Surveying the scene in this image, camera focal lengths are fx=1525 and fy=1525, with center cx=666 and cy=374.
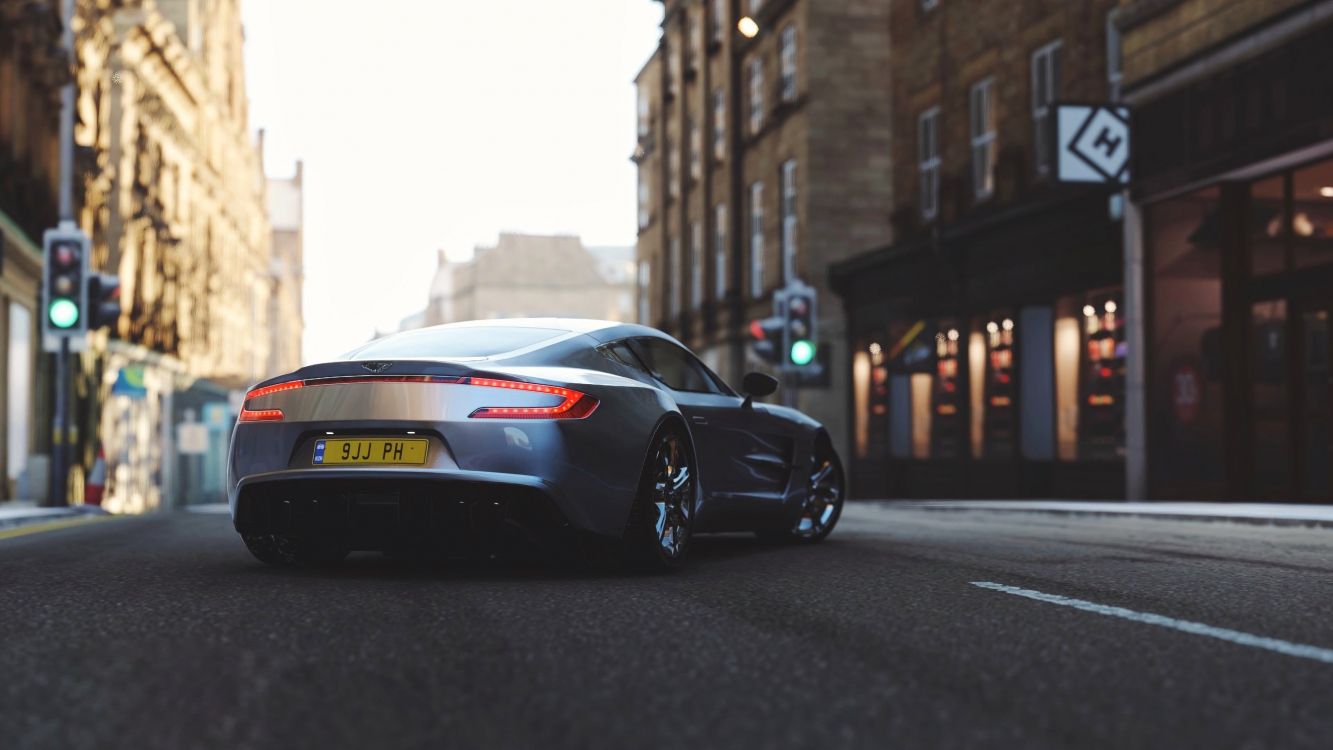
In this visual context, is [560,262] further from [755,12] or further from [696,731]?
[696,731]

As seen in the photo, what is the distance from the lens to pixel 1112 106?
18.8 meters

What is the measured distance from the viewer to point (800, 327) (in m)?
21.9

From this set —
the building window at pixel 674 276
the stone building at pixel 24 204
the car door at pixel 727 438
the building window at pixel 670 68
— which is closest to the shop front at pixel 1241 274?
the car door at pixel 727 438

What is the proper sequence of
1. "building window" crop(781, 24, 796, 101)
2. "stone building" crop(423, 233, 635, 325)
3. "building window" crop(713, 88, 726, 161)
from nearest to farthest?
"building window" crop(781, 24, 796, 101) → "building window" crop(713, 88, 726, 161) → "stone building" crop(423, 233, 635, 325)

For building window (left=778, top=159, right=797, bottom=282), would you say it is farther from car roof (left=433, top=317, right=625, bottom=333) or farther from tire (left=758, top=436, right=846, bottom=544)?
car roof (left=433, top=317, right=625, bottom=333)

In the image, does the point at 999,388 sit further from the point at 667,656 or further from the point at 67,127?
the point at 667,656

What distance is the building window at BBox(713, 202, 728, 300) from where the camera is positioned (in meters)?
39.2

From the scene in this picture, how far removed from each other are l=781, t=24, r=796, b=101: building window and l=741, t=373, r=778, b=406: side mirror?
25.1 m

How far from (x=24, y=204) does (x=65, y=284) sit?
9.22 meters

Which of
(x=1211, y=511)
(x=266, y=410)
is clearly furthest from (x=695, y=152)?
(x=266, y=410)

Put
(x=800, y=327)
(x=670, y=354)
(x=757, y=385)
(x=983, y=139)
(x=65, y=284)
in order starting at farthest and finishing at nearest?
1. (x=983, y=139)
2. (x=800, y=327)
3. (x=65, y=284)
4. (x=757, y=385)
5. (x=670, y=354)

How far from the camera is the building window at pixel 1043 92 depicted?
22.1 metres

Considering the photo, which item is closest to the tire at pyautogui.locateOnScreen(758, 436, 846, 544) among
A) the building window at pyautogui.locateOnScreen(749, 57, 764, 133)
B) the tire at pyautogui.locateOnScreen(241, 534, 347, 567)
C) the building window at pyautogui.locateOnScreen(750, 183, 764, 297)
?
the tire at pyautogui.locateOnScreen(241, 534, 347, 567)

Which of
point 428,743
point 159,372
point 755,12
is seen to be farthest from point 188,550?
point 159,372
